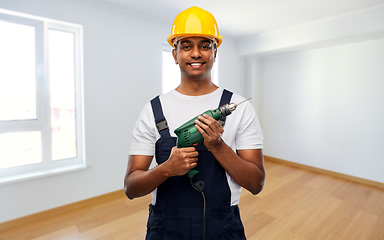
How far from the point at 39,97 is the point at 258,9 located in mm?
2810

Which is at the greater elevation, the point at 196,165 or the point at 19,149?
the point at 196,165

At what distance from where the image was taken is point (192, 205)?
2.66 ft

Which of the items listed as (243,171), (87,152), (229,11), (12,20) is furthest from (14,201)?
(229,11)

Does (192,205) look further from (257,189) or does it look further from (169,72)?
(169,72)

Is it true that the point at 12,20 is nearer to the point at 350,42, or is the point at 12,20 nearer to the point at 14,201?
the point at 14,201

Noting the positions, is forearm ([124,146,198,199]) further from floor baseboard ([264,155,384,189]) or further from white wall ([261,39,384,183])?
floor baseboard ([264,155,384,189])

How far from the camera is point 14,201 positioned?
7.39 feet

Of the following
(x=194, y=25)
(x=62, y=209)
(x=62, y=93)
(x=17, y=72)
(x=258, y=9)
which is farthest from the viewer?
(x=258, y=9)

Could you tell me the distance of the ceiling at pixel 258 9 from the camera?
2.59m

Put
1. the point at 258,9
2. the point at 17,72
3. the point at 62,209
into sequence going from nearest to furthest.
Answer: the point at 17,72, the point at 62,209, the point at 258,9

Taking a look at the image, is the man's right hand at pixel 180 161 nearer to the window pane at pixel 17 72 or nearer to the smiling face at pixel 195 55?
the smiling face at pixel 195 55

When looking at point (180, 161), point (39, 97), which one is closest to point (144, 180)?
point (180, 161)

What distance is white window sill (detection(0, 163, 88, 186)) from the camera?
2.21 metres

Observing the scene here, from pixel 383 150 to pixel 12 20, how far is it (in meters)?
4.97
